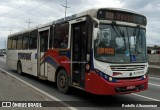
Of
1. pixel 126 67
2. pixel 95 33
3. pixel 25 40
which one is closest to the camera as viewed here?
pixel 95 33

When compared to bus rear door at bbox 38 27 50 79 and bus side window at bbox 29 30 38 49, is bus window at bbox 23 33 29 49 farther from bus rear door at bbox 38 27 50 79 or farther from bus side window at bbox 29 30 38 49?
bus rear door at bbox 38 27 50 79

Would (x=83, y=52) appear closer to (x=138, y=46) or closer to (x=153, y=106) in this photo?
(x=138, y=46)

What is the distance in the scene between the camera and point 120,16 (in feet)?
30.8

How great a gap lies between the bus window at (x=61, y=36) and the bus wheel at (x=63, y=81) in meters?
1.08

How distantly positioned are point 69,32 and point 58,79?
2.09 m

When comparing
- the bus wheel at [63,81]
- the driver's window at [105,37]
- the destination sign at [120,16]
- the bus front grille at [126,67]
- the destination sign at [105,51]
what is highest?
the destination sign at [120,16]

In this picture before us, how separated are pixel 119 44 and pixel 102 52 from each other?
2.24ft

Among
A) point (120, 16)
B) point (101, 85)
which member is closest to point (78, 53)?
point (101, 85)

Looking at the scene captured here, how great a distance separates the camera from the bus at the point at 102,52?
879 centimetres

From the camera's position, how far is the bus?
879 centimetres

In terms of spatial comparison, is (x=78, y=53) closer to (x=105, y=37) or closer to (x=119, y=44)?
(x=105, y=37)

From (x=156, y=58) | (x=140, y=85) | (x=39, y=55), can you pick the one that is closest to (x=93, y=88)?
(x=140, y=85)

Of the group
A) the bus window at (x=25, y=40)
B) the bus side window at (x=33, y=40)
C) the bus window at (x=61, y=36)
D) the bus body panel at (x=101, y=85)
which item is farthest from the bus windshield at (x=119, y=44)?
the bus window at (x=25, y=40)

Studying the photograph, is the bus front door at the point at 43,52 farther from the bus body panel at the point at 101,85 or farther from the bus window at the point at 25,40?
the bus body panel at the point at 101,85
